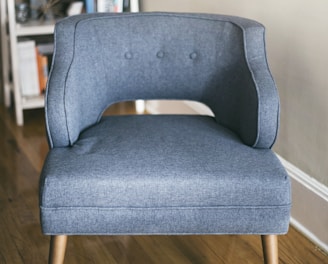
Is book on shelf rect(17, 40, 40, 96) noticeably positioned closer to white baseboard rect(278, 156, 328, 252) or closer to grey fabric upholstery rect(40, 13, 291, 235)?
grey fabric upholstery rect(40, 13, 291, 235)

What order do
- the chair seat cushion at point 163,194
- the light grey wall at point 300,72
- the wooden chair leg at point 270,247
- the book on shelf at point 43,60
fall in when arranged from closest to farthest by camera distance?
the chair seat cushion at point 163,194
the wooden chair leg at point 270,247
the light grey wall at point 300,72
the book on shelf at point 43,60

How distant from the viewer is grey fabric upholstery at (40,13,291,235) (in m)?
1.65

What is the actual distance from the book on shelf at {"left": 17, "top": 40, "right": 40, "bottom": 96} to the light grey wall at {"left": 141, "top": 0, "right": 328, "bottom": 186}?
119cm

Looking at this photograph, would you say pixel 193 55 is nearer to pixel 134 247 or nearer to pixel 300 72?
pixel 300 72

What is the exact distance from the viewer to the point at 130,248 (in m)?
2.12

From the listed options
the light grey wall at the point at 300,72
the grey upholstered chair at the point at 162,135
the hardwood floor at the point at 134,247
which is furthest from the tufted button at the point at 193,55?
the hardwood floor at the point at 134,247

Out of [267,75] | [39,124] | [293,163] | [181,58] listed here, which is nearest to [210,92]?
[181,58]

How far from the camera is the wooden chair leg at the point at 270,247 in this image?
1752mm

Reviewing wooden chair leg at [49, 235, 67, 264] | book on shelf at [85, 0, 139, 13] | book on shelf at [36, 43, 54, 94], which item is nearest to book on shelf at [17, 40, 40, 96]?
book on shelf at [36, 43, 54, 94]

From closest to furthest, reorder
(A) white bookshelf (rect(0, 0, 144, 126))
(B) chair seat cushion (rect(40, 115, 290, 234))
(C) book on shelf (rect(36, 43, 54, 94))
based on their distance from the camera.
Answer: (B) chair seat cushion (rect(40, 115, 290, 234))
(A) white bookshelf (rect(0, 0, 144, 126))
(C) book on shelf (rect(36, 43, 54, 94))

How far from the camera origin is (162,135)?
6.20 feet

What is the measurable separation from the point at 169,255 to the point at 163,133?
0.43 metres

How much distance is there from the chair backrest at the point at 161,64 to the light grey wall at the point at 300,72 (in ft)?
0.65

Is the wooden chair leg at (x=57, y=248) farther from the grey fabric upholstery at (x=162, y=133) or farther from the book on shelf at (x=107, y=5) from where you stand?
the book on shelf at (x=107, y=5)
